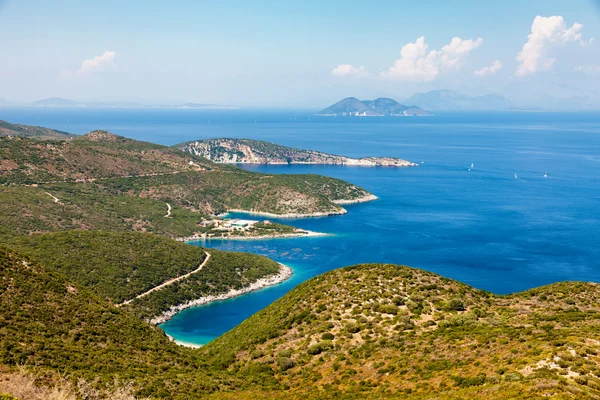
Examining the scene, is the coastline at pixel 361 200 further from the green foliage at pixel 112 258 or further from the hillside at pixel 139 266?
the green foliage at pixel 112 258

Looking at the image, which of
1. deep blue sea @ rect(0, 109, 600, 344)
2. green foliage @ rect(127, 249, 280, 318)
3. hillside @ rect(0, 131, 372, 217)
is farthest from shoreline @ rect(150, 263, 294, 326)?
A: hillside @ rect(0, 131, 372, 217)

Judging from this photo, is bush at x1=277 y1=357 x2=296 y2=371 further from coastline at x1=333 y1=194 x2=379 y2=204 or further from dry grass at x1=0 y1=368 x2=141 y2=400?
coastline at x1=333 y1=194 x2=379 y2=204

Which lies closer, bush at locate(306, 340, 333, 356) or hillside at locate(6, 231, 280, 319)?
bush at locate(306, 340, 333, 356)

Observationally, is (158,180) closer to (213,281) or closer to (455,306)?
(213,281)

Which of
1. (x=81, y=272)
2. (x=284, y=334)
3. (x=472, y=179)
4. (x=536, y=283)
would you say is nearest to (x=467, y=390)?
(x=284, y=334)

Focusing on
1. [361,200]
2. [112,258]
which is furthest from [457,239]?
[112,258]
